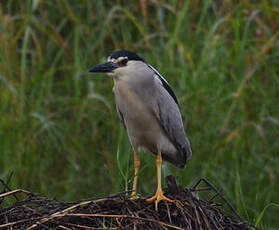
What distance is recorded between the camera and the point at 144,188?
17.2 ft

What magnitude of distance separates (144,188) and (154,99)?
4.59 feet

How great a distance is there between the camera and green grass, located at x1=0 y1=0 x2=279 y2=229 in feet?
17.8

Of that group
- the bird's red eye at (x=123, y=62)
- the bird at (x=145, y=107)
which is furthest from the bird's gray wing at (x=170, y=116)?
the bird's red eye at (x=123, y=62)

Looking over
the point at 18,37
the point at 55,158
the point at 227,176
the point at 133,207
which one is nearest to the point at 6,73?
the point at 18,37

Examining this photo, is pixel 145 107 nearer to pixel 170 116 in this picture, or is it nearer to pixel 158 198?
pixel 170 116

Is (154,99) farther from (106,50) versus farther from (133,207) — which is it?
(106,50)

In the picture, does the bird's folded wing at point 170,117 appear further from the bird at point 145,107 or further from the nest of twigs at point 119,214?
the nest of twigs at point 119,214

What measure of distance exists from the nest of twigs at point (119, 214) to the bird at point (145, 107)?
0.62 metres

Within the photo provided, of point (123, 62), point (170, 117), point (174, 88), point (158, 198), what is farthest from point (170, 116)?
point (174, 88)

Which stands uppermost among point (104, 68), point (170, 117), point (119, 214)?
point (104, 68)

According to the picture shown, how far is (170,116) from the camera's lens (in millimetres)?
4023

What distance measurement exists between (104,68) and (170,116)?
0.54 meters

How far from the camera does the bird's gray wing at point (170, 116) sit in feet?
13.1

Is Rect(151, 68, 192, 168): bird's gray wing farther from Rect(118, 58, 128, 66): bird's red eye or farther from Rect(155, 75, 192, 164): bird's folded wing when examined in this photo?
Rect(118, 58, 128, 66): bird's red eye
